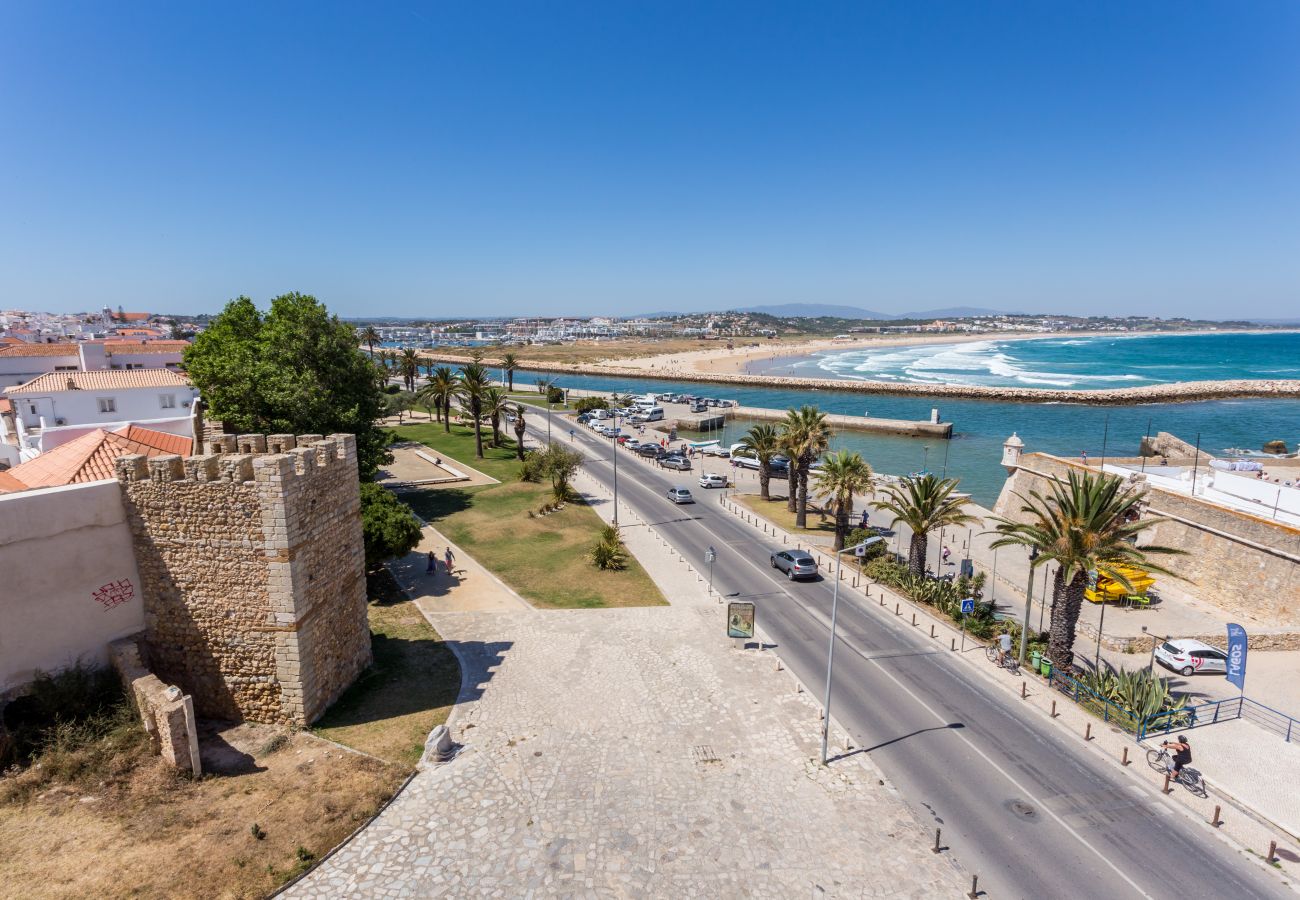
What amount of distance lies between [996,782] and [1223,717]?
9075 millimetres

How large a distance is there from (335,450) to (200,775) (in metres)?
7.50

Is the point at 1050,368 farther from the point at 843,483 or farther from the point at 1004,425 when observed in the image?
the point at 843,483

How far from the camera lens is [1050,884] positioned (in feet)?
39.6

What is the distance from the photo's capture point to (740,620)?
21.1 meters

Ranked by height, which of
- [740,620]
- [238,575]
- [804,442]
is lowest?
[740,620]

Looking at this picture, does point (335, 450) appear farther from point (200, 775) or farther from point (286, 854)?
point (286, 854)

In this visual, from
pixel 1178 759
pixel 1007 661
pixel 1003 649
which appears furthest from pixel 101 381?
pixel 1178 759

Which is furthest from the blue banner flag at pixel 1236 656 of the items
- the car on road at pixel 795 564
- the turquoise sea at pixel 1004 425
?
the turquoise sea at pixel 1004 425

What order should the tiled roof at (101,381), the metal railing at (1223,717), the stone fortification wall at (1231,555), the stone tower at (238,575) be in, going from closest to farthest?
the stone tower at (238,575) → the metal railing at (1223,717) → the stone fortification wall at (1231,555) → the tiled roof at (101,381)

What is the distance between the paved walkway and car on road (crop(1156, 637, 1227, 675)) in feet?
46.1

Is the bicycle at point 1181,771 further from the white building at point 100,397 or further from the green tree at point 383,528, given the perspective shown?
the white building at point 100,397

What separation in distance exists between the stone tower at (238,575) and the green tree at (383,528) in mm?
8366

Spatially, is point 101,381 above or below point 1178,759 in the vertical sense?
above

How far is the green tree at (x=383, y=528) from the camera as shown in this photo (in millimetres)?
23750
